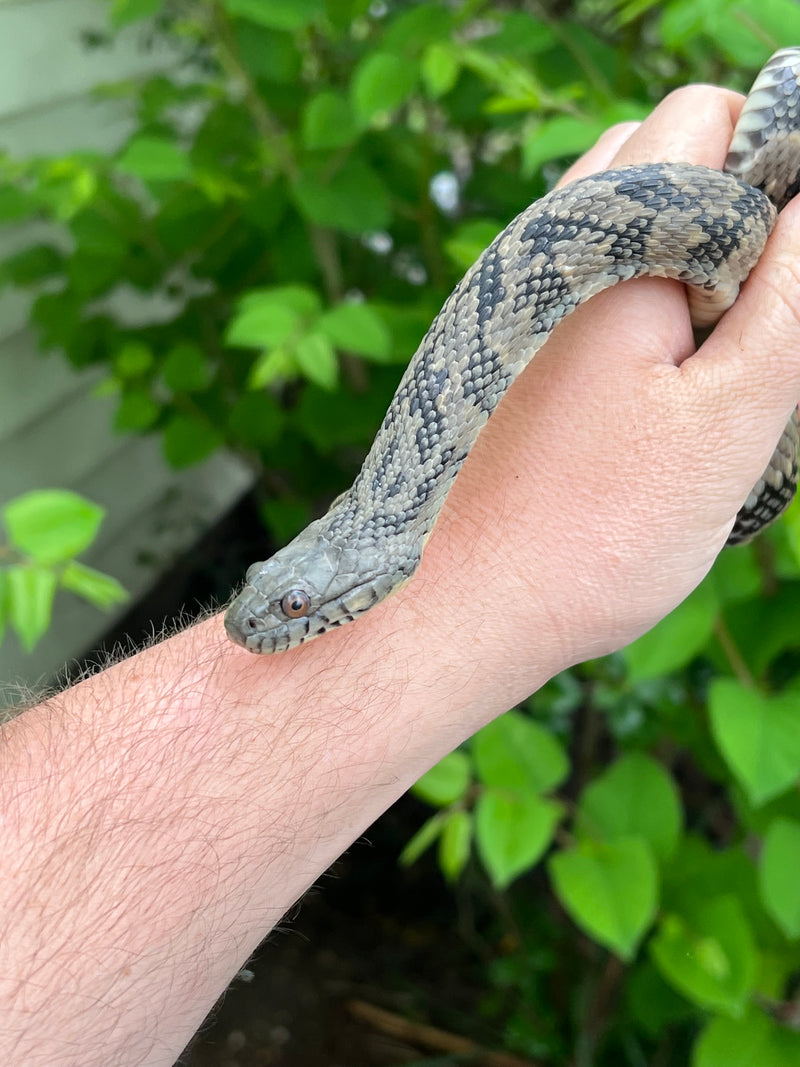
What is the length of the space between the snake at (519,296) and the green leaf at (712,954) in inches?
50.6

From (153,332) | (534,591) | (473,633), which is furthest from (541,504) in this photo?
(153,332)

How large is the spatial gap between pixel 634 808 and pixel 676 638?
2.19 feet

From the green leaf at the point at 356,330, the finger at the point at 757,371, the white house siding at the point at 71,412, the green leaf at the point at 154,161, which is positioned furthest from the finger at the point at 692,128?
the white house siding at the point at 71,412

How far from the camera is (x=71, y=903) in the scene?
1.62 m

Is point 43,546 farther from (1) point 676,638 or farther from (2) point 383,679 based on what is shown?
(1) point 676,638

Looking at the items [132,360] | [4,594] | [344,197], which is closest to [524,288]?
[344,197]

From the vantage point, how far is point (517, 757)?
248cm

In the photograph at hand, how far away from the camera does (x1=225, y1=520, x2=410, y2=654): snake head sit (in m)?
1.85

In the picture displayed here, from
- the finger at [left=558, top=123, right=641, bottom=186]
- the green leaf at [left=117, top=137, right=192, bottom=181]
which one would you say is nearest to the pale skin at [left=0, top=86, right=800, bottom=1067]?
the finger at [left=558, top=123, right=641, bottom=186]

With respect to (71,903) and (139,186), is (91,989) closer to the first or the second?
(71,903)

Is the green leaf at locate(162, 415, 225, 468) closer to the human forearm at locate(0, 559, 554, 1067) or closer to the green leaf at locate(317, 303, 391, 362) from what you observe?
the green leaf at locate(317, 303, 391, 362)

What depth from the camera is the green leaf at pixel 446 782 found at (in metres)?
2.38

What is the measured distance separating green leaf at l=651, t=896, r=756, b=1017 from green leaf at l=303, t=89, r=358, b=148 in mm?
2318

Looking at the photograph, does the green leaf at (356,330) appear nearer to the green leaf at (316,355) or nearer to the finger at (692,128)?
the green leaf at (316,355)
